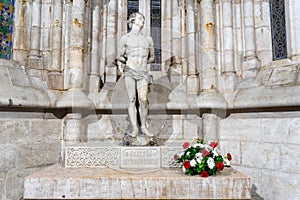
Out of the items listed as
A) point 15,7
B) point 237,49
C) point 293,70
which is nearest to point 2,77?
point 15,7

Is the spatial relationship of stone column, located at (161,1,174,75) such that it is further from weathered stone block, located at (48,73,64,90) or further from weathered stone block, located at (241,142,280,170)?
weathered stone block, located at (241,142,280,170)

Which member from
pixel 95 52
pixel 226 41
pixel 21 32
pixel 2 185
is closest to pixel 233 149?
pixel 226 41

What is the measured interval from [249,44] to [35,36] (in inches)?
146

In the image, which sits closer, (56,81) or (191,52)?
(56,81)

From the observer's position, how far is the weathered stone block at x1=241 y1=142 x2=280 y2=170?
362 centimetres

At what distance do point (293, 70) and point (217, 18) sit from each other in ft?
5.44

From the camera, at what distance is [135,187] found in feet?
8.97

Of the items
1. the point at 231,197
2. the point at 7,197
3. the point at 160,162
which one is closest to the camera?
the point at 231,197

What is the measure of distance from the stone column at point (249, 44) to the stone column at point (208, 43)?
563mm

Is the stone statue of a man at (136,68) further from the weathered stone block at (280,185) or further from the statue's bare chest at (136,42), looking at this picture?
the weathered stone block at (280,185)

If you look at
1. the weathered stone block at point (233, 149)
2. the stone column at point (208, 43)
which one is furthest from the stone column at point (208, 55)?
the weathered stone block at point (233, 149)

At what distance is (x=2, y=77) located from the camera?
12.3 ft

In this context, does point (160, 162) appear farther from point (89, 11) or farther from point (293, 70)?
point (89, 11)

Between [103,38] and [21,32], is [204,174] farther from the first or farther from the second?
[21,32]
